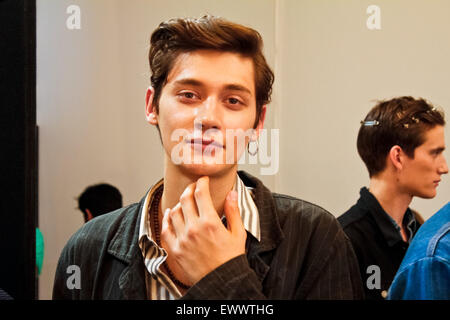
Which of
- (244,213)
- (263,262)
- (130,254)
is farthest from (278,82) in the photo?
(130,254)

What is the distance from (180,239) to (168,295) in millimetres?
153

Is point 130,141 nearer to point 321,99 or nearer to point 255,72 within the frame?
point 255,72

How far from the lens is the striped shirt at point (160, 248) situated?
1078 millimetres

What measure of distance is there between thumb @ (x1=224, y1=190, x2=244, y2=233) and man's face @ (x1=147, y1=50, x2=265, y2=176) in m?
0.07

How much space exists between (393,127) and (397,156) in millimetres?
71

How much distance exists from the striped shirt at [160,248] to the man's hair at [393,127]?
1.01 feet

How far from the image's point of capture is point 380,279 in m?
1.12

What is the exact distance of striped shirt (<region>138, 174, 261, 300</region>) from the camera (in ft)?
3.54

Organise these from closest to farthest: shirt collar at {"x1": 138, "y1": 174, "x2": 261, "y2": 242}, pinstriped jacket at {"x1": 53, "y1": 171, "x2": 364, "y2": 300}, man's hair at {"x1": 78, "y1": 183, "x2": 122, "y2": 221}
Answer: pinstriped jacket at {"x1": 53, "y1": 171, "x2": 364, "y2": 300}, shirt collar at {"x1": 138, "y1": 174, "x2": 261, "y2": 242}, man's hair at {"x1": 78, "y1": 183, "x2": 122, "y2": 221}

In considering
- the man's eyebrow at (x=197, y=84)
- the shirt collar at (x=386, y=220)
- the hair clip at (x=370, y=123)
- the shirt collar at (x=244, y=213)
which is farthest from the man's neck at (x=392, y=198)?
the man's eyebrow at (x=197, y=84)

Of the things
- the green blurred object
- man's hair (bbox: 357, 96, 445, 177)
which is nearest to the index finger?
man's hair (bbox: 357, 96, 445, 177)
